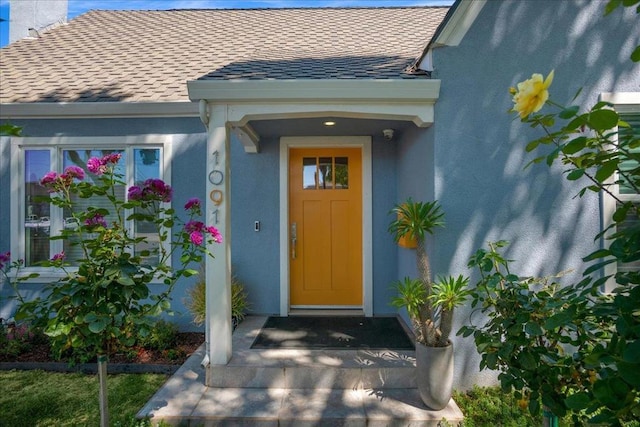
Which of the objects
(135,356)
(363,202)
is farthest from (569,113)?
(135,356)

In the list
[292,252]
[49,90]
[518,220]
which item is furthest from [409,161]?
[49,90]

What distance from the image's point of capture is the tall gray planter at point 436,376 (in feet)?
9.50

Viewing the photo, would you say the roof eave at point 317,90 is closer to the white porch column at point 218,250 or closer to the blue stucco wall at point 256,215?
the white porch column at point 218,250

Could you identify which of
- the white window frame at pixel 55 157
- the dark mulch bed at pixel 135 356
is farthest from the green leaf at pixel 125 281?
the white window frame at pixel 55 157

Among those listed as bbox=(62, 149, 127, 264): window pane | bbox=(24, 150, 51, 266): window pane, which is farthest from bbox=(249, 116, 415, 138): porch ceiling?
bbox=(24, 150, 51, 266): window pane

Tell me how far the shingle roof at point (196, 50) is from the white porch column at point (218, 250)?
63cm

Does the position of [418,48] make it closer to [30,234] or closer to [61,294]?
[61,294]

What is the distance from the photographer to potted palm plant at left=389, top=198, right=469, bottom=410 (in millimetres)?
2900

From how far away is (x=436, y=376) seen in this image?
2.89 meters

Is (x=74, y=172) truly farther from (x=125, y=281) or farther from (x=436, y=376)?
(x=436, y=376)

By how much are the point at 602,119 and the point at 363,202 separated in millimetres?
3959

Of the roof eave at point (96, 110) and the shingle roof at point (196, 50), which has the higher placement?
the shingle roof at point (196, 50)

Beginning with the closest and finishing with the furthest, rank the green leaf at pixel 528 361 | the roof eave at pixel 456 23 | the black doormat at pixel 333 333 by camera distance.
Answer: the green leaf at pixel 528 361 → the roof eave at pixel 456 23 → the black doormat at pixel 333 333

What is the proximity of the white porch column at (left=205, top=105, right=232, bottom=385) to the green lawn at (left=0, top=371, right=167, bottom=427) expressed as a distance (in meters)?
0.79
